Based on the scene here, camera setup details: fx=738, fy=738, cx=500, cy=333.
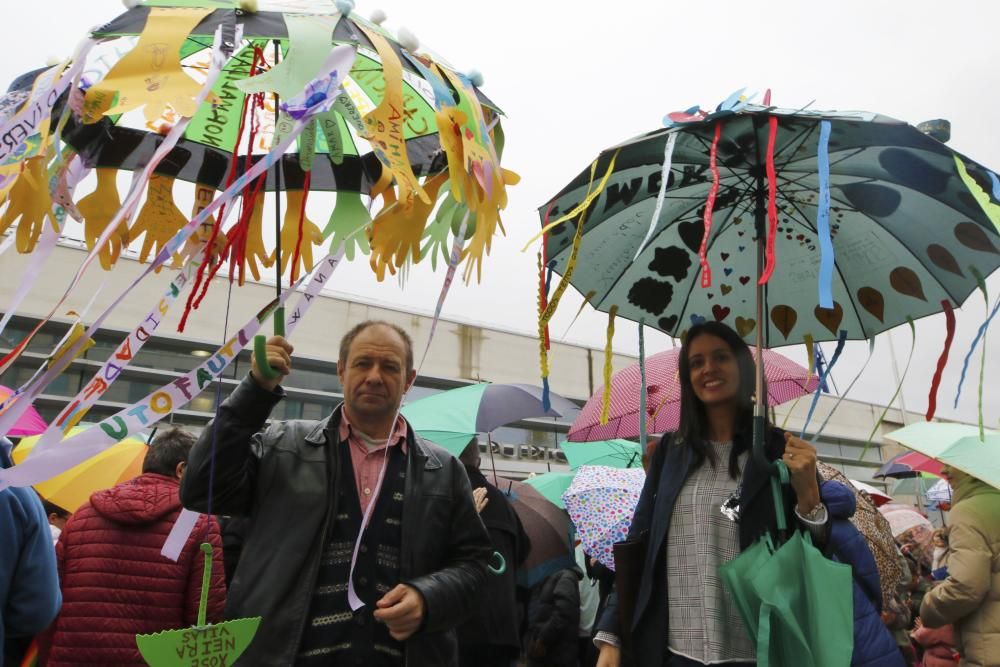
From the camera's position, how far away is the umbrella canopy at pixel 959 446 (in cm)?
350

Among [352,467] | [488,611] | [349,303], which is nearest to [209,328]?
[349,303]

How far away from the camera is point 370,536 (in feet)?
6.77

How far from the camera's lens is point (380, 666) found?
1972mm

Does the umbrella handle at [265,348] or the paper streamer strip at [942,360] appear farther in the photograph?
the paper streamer strip at [942,360]

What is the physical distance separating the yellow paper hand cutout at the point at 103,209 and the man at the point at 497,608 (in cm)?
198

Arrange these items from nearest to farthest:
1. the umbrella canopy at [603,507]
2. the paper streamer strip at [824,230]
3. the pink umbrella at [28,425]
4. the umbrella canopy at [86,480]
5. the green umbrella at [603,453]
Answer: the paper streamer strip at [824,230]
the umbrella canopy at [603,507]
the pink umbrella at [28,425]
the umbrella canopy at [86,480]
the green umbrella at [603,453]

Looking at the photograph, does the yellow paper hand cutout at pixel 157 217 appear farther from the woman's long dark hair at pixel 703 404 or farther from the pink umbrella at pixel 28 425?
the pink umbrella at pixel 28 425

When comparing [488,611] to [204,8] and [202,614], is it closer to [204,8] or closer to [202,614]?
[202,614]

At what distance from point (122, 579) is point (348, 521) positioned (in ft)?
4.06

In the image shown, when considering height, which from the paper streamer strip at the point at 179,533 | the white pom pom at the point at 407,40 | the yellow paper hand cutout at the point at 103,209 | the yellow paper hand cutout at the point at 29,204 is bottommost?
the paper streamer strip at the point at 179,533

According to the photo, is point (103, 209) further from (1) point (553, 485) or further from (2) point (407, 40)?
(1) point (553, 485)

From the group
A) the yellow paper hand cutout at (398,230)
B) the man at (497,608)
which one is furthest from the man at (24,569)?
the man at (497,608)

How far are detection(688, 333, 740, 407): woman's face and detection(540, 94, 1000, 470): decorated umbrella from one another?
0.52 feet

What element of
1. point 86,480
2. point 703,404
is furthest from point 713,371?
point 86,480
